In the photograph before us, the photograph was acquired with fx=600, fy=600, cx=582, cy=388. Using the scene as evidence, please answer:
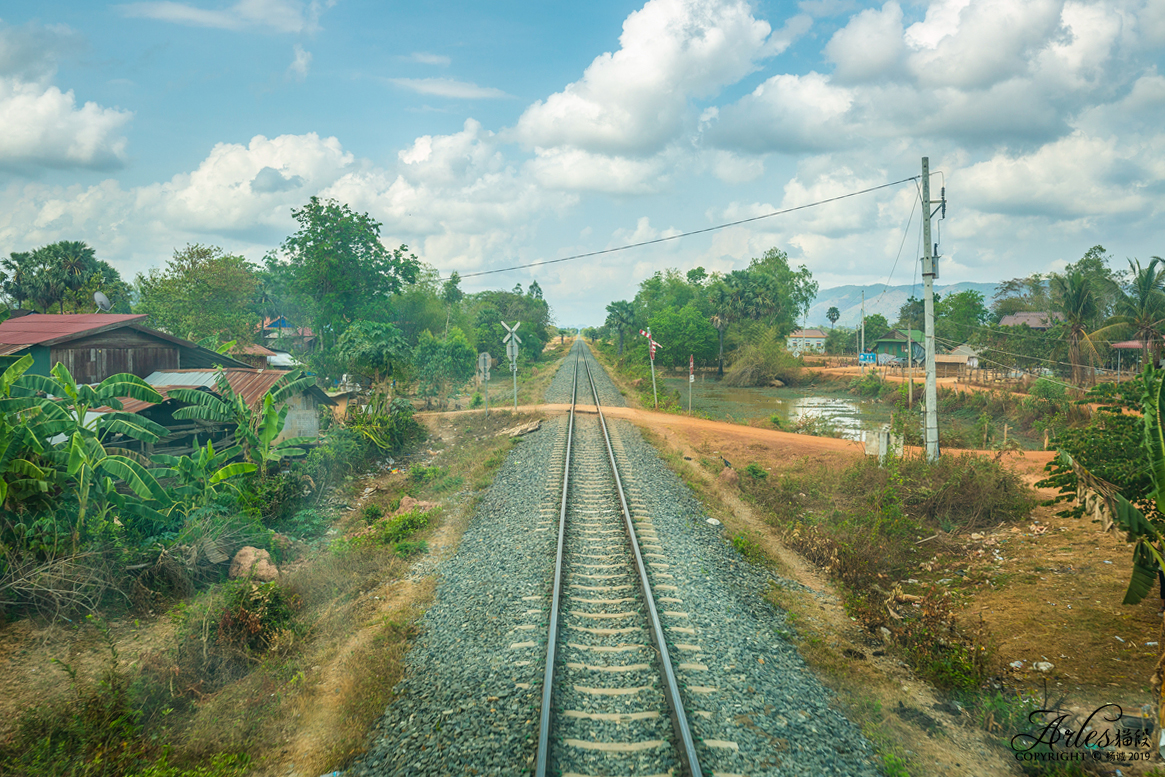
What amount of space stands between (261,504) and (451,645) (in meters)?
6.46

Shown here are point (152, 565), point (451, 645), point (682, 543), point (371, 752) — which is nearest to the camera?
point (371, 752)

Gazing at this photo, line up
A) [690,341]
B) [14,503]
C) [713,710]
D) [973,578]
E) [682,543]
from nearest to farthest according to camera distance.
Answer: [713,710] → [14,503] → [973,578] → [682,543] → [690,341]

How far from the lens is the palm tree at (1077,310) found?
27.5 m

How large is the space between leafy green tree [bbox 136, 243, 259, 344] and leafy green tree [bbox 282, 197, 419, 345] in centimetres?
851

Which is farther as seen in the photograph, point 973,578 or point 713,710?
point 973,578

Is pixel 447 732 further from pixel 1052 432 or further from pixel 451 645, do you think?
pixel 1052 432

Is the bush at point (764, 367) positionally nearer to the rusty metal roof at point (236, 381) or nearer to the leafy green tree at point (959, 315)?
the leafy green tree at point (959, 315)

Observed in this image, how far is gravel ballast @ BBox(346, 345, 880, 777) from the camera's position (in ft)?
15.3

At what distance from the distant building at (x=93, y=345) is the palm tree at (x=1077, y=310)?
1411 inches

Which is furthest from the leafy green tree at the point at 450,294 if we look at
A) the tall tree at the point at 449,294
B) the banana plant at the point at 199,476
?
the banana plant at the point at 199,476

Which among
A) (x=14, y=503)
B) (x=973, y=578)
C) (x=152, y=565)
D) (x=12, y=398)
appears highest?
(x=12, y=398)

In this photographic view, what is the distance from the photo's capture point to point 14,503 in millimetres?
7207

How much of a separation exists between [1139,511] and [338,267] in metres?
29.6

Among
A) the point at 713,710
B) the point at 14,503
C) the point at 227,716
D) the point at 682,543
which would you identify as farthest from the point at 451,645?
the point at 14,503
